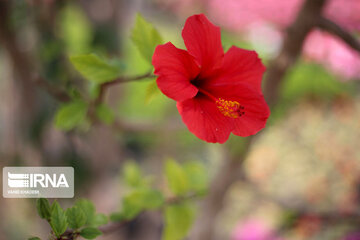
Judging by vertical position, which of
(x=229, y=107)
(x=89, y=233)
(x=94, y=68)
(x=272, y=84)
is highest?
(x=272, y=84)

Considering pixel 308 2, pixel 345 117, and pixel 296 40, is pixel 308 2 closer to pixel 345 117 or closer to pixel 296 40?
pixel 296 40

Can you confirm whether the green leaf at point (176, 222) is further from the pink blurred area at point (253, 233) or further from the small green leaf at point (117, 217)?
the pink blurred area at point (253, 233)

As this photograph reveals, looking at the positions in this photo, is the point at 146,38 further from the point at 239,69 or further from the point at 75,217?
the point at 75,217

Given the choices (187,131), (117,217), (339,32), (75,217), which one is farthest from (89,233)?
(187,131)

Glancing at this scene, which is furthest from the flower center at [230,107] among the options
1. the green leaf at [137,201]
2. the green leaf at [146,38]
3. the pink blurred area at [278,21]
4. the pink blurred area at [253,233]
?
the pink blurred area at [253,233]

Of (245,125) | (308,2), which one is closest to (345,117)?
(308,2)

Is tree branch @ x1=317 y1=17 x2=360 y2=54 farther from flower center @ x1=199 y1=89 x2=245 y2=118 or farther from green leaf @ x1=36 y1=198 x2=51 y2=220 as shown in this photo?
green leaf @ x1=36 y1=198 x2=51 y2=220
